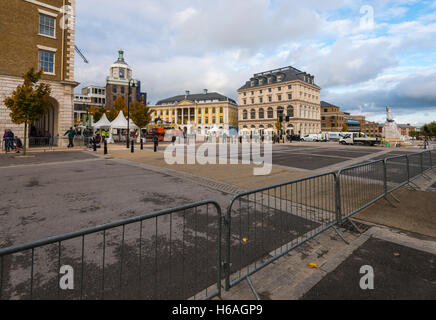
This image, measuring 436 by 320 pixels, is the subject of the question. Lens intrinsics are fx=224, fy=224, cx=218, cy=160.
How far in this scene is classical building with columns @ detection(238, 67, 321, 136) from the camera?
74.3 metres

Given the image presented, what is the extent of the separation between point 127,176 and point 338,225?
26.2ft

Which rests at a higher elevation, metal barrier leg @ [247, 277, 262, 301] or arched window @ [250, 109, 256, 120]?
arched window @ [250, 109, 256, 120]

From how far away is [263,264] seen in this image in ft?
9.95

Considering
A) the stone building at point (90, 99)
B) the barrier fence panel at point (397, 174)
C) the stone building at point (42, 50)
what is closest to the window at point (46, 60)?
the stone building at point (42, 50)

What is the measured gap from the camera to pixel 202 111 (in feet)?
310

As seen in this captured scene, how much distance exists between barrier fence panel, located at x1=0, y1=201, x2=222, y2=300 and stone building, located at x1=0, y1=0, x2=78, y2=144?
24.7 metres

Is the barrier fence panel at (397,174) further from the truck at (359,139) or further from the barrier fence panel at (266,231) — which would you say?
the truck at (359,139)

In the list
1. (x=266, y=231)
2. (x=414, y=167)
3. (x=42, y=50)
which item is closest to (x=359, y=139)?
(x=414, y=167)

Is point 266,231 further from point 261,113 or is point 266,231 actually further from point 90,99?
point 90,99

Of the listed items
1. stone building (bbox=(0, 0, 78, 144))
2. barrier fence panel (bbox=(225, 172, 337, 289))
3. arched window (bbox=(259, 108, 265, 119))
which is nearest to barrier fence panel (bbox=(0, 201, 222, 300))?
barrier fence panel (bbox=(225, 172, 337, 289))

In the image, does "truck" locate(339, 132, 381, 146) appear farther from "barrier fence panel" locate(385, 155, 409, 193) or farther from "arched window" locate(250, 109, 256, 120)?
"arched window" locate(250, 109, 256, 120)

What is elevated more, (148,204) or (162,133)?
(162,133)
